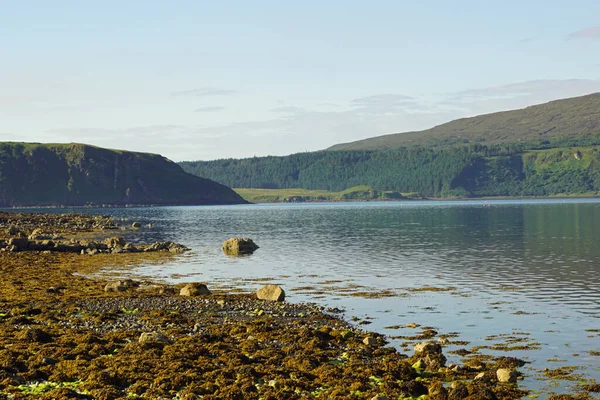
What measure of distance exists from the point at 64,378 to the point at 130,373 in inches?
91.4

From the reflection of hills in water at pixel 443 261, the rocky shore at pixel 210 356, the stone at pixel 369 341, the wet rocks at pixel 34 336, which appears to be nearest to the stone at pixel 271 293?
the rocky shore at pixel 210 356

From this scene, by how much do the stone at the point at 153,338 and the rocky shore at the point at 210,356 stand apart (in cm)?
4

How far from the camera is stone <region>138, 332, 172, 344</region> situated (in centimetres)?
2850

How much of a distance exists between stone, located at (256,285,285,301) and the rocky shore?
10.3 inches

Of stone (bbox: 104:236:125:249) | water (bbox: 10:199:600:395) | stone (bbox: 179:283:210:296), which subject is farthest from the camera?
stone (bbox: 104:236:125:249)

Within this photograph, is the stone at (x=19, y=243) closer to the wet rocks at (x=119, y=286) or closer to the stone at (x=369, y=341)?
the wet rocks at (x=119, y=286)

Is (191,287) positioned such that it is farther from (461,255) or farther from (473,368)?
(461,255)

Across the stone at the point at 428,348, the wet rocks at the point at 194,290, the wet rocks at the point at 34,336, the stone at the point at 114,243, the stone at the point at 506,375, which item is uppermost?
the stone at the point at 114,243

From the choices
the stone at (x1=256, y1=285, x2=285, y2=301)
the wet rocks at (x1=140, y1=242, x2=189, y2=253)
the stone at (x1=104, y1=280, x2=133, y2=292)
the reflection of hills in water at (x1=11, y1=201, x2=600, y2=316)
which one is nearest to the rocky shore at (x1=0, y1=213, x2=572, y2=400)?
the stone at (x1=256, y1=285, x2=285, y2=301)

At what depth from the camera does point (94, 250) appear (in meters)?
78.5

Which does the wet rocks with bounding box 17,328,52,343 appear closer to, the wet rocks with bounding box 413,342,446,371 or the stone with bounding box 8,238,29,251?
the wet rocks with bounding box 413,342,446,371

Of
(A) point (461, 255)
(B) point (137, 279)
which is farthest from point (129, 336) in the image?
(A) point (461, 255)

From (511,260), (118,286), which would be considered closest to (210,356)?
(118,286)

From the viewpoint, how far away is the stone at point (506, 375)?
24.0 meters
